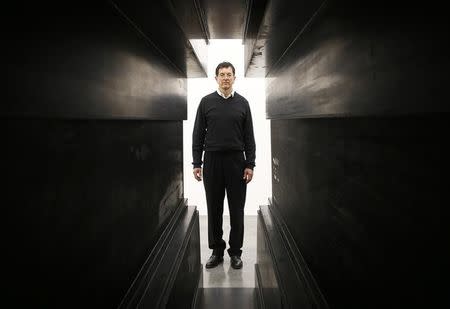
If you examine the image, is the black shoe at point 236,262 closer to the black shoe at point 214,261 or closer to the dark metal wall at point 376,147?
the black shoe at point 214,261

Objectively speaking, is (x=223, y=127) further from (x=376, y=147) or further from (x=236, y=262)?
(x=376, y=147)

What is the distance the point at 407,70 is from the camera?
449 millimetres

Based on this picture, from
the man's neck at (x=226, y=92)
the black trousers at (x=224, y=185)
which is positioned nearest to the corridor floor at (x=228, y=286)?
the black trousers at (x=224, y=185)

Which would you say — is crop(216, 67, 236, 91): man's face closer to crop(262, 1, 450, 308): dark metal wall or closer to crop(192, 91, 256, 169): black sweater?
crop(192, 91, 256, 169): black sweater

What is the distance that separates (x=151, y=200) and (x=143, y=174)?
0.19 m

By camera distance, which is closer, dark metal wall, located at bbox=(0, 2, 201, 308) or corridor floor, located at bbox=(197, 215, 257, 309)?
dark metal wall, located at bbox=(0, 2, 201, 308)

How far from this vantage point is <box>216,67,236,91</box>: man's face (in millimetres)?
2461

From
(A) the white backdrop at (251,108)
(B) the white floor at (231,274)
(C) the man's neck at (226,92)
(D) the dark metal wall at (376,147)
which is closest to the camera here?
(D) the dark metal wall at (376,147)

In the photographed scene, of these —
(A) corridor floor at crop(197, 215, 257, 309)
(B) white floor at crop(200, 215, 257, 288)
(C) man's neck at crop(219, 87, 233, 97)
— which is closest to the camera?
(A) corridor floor at crop(197, 215, 257, 309)

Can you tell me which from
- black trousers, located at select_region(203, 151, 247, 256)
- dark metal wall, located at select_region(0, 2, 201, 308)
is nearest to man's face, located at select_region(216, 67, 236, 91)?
black trousers, located at select_region(203, 151, 247, 256)

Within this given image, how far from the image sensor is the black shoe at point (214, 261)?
2.59 metres

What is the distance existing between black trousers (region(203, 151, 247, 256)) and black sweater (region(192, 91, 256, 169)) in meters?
0.08

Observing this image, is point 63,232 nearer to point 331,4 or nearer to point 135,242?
point 135,242

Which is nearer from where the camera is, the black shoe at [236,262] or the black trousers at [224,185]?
the black trousers at [224,185]
